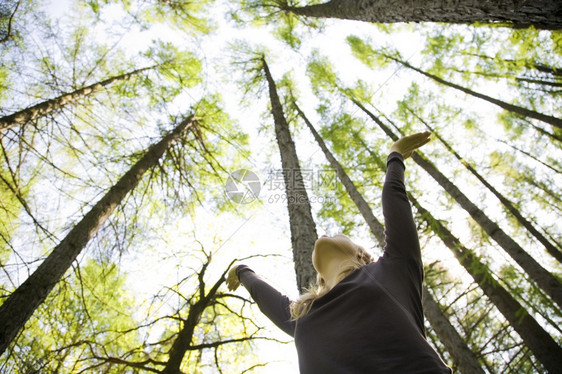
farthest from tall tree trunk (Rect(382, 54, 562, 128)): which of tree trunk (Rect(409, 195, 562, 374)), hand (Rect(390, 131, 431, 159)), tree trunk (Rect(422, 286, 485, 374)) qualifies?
hand (Rect(390, 131, 431, 159))

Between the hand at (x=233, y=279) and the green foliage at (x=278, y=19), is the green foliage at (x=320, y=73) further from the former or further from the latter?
the hand at (x=233, y=279)

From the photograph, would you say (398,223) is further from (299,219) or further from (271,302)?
(299,219)

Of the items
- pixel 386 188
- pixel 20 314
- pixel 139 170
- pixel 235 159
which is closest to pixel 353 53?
pixel 235 159

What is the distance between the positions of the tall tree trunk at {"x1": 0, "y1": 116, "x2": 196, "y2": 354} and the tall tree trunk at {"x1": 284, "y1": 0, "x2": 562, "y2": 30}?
449 cm

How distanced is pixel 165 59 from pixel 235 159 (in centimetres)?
341

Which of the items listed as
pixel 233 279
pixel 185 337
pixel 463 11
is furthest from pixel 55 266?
pixel 463 11

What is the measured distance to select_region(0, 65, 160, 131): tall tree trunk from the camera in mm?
3994

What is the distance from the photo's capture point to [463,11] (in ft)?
7.91

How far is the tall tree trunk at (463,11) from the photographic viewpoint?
6.15 feet

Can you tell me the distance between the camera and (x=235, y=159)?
688 cm

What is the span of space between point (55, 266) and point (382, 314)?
3.66 m

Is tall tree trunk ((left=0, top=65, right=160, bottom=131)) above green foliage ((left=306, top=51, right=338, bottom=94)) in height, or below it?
below

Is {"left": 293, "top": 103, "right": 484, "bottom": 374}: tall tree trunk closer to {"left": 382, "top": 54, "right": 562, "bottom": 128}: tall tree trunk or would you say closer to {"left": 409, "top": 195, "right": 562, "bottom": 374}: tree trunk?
{"left": 409, "top": 195, "right": 562, "bottom": 374}: tree trunk

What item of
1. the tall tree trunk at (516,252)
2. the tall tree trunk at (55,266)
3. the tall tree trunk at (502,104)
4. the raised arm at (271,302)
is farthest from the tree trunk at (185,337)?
the tall tree trunk at (502,104)
